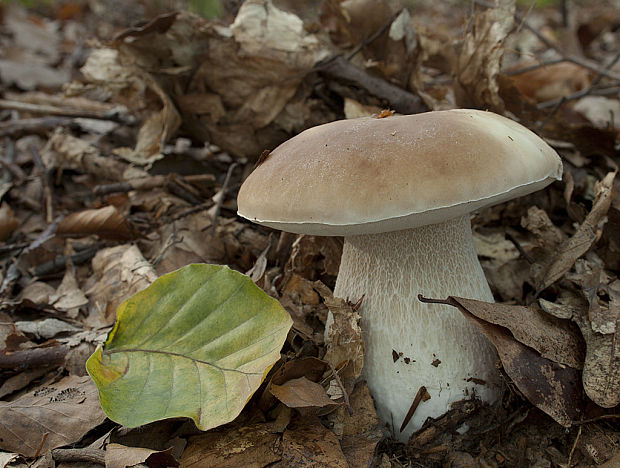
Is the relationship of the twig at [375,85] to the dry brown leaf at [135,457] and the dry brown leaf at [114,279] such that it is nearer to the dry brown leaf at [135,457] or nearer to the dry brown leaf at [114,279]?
the dry brown leaf at [114,279]

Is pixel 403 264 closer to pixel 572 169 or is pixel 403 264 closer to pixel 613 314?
pixel 613 314

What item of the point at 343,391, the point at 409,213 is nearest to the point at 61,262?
the point at 343,391

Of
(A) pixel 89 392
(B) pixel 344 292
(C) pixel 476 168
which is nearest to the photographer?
(C) pixel 476 168

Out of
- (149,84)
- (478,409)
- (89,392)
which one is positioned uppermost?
(149,84)

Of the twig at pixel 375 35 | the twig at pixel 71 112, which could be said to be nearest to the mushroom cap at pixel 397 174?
the twig at pixel 375 35

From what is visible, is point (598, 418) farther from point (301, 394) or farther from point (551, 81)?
point (551, 81)

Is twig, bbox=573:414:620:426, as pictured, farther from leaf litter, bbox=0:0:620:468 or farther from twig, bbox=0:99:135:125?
twig, bbox=0:99:135:125

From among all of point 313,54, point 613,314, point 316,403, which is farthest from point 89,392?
point 313,54
